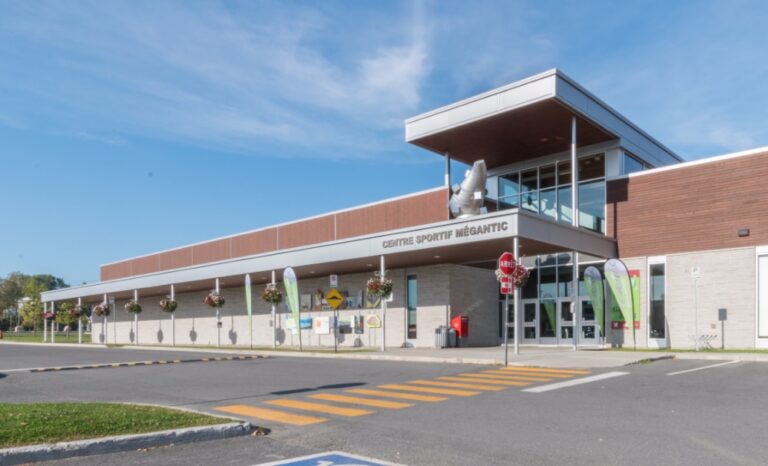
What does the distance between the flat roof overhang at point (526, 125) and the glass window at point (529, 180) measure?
75 cm

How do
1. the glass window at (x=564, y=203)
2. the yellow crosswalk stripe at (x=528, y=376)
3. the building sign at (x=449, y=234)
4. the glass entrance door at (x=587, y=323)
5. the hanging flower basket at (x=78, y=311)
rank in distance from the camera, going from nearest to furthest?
the yellow crosswalk stripe at (x=528, y=376) → the building sign at (x=449, y=234) → the glass entrance door at (x=587, y=323) → the glass window at (x=564, y=203) → the hanging flower basket at (x=78, y=311)

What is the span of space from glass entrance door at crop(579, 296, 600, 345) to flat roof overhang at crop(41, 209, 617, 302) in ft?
8.60

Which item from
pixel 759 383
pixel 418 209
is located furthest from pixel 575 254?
pixel 759 383

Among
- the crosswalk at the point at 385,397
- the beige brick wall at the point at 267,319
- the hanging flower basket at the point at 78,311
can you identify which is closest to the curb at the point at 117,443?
the crosswalk at the point at 385,397

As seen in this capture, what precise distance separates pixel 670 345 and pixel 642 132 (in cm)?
1081

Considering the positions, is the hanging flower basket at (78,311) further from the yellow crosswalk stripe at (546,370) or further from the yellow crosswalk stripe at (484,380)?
the yellow crosswalk stripe at (484,380)

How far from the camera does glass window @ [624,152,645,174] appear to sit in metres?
30.1

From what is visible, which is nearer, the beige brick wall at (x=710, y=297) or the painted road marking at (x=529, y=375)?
the painted road marking at (x=529, y=375)

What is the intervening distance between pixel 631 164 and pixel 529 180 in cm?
505

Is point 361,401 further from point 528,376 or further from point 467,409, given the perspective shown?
point 528,376

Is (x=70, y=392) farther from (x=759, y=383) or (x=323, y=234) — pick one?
(x=323, y=234)

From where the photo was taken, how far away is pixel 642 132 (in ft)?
103

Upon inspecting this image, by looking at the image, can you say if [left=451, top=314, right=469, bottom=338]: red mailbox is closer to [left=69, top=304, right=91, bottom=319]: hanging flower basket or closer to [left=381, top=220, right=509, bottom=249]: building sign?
[left=381, top=220, right=509, bottom=249]: building sign

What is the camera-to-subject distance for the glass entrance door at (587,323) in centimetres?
2872
